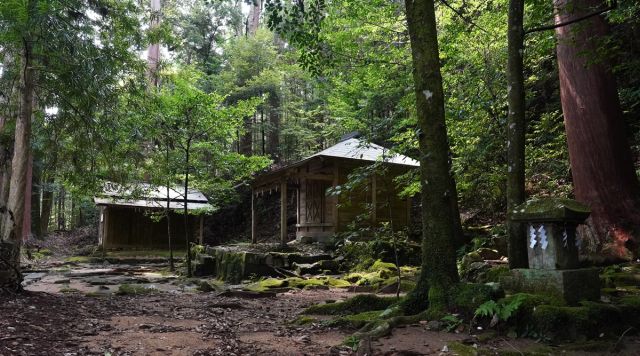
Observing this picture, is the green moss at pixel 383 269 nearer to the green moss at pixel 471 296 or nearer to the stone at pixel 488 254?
the stone at pixel 488 254

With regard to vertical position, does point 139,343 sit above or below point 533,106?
below

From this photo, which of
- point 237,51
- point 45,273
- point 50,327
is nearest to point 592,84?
point 50,327

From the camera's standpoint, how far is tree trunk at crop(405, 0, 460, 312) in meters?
5.30

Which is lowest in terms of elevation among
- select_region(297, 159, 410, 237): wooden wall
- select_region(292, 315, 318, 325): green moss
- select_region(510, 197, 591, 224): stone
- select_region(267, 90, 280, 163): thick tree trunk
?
select_region(292, 315, 318, 325): green moss

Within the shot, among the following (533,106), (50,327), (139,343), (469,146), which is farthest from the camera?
(533,106)

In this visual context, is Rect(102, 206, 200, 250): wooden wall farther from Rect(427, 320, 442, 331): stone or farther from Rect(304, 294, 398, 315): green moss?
Rect(427, 320, 442, 331): stone

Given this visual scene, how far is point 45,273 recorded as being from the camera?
48.8ft

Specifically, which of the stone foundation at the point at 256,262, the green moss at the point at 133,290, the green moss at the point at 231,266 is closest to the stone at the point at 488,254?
the stone foundation at the point at 256,262

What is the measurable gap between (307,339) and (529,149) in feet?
24.9

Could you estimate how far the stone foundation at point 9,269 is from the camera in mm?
7230

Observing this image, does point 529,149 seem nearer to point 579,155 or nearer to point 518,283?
point 579,155

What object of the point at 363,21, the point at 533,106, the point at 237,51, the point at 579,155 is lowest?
the point at 579,155

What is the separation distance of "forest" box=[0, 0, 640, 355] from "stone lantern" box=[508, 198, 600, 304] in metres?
0.02

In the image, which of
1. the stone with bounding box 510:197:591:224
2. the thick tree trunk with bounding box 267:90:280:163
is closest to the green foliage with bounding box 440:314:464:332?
the stone with bounding box 510:197:591:224
